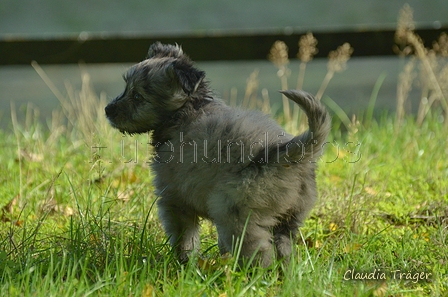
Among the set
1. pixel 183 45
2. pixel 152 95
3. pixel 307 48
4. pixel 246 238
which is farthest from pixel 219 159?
pixel 183 45

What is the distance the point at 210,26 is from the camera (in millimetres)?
6898

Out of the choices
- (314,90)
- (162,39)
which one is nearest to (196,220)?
(162,39)

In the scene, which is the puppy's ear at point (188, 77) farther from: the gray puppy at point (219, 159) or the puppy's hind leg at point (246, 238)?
the puppy's hind leg at point (246, 238)

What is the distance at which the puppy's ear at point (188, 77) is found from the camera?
3236 mm

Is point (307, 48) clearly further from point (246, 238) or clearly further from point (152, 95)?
point (246, 238)

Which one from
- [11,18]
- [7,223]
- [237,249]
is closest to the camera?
[237,249]

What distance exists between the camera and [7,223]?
402 centimetres

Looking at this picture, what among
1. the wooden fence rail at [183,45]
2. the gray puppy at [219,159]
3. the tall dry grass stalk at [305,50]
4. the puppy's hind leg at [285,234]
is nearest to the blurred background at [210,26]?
the wooden fence rail at [183,45]

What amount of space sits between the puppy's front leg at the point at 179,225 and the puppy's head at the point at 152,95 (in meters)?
0.47

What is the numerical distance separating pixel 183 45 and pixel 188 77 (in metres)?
3.72

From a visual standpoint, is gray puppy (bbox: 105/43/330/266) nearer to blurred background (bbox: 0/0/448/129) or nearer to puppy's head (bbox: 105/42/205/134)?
puppy's head (bbox: 105/42/205/134)

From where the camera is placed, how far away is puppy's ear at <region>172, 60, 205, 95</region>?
10.6ft

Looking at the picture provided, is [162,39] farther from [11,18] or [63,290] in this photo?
[63,290]

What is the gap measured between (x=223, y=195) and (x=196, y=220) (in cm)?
53
